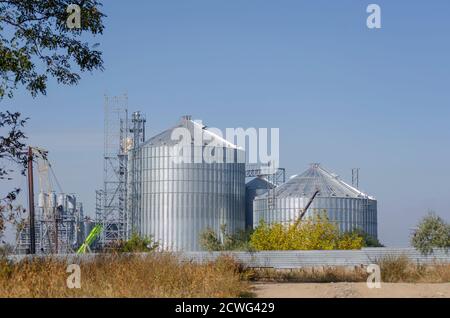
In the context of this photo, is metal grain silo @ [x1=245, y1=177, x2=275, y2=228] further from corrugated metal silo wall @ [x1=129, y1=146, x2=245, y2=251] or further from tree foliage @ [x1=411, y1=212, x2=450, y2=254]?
tree foliage @ [x1=411, y1=212, x2=450, y2=254]

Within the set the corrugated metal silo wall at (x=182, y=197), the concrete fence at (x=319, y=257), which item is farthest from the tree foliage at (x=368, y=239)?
the concrete fence at (x=319, y=257)

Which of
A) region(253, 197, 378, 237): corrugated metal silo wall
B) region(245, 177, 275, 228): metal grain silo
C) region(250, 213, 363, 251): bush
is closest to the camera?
region(250, 213, 363, 251): bush

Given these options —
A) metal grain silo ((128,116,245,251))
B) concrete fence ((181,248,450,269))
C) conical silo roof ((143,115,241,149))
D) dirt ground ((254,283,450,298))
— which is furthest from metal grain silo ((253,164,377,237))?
dirt ground ((254,283,450,298))

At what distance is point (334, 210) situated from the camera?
8594 cm

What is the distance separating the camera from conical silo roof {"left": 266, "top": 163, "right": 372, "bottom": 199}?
3487 inches

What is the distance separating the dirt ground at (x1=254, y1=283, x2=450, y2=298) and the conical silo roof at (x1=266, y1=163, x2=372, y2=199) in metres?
69.8

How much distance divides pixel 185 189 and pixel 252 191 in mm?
15534

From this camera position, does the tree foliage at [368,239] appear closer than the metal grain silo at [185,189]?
Yes

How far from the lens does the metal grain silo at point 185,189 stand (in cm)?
8425

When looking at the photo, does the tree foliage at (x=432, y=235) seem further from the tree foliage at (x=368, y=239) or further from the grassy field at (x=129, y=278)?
the tree foliage at (x=368, y=239)

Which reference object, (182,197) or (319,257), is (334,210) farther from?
(319,257)

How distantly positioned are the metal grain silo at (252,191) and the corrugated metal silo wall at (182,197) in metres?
6.11
